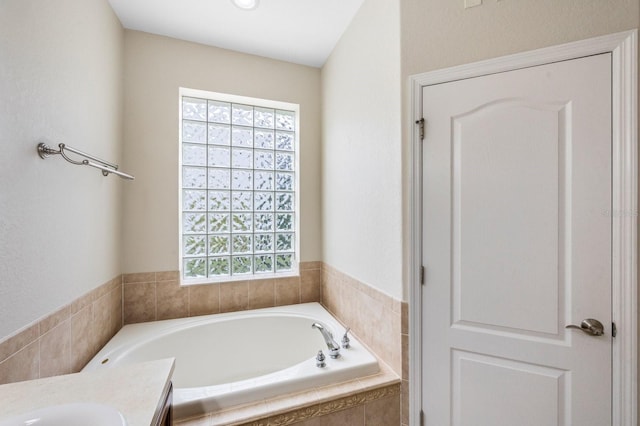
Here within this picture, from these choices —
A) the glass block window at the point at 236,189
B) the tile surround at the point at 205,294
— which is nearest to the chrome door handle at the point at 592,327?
the tile surround at the point at 205,294

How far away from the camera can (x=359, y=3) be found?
172 centimetres

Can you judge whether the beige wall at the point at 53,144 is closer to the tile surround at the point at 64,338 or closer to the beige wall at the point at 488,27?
the tile surround at the point at 64,338

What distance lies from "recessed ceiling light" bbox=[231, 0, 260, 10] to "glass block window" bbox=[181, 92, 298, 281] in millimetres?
774

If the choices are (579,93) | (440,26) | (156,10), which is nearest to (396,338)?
(579,93)

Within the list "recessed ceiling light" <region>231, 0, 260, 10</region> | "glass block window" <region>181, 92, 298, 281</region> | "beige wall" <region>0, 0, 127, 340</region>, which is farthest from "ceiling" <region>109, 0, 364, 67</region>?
"glass block window" <region>181, 92, 298, 281</region>

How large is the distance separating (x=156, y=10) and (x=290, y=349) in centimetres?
270

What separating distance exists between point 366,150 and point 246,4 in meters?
1.26

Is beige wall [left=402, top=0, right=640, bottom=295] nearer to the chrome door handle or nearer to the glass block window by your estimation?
the chrome door handle

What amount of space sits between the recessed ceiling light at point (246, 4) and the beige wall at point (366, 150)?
68cm

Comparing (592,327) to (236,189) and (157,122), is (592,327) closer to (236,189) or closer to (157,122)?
(236,189)

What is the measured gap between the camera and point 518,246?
3.73ft

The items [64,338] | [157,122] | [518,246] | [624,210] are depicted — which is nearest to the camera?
[624,210]

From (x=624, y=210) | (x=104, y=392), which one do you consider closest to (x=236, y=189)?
(x=104, y=392)

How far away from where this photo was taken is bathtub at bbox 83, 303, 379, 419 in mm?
1390
